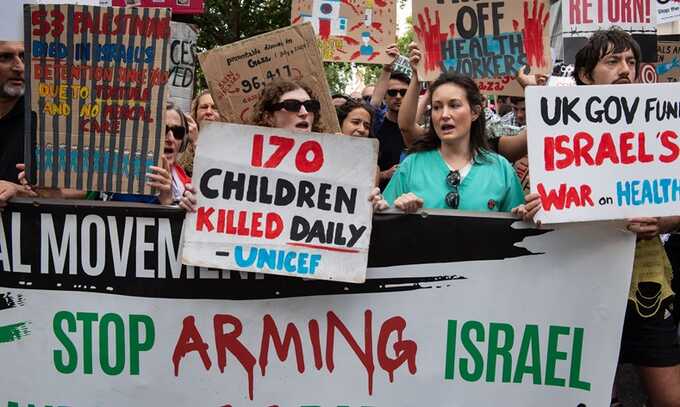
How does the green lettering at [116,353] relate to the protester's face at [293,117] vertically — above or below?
below

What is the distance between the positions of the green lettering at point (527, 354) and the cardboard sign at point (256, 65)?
1.41m

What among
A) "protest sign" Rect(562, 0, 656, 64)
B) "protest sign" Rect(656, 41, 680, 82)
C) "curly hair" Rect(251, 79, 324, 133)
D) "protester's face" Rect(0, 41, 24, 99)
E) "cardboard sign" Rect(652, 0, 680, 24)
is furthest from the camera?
"cardboard sign" Rect(652, 0, 680, 24)

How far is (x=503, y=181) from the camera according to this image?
370cm

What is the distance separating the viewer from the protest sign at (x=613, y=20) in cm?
570

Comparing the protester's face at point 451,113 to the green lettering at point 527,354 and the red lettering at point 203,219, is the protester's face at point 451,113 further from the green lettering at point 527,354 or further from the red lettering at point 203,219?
the red lettering at point 203,219

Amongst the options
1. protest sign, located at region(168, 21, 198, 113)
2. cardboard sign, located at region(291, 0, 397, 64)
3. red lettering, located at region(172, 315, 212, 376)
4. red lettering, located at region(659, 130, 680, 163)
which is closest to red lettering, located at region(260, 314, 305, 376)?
red lettering, located at region(172, 315, 212, 376)

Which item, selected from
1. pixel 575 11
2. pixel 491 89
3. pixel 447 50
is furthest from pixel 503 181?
pixel 575 11

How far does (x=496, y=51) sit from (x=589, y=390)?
7.66ft

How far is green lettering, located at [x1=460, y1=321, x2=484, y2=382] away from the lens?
3.48m

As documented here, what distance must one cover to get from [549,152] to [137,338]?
5.94 ft

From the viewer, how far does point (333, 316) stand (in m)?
3.49

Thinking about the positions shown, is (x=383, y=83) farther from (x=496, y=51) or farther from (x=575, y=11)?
(x=575, y=11)

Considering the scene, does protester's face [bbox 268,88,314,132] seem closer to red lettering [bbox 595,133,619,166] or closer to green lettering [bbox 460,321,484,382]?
green lettering [bbox 460,321,484,382]

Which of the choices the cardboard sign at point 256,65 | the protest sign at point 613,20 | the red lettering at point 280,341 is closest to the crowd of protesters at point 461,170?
the cardboard sign at point 256,65
